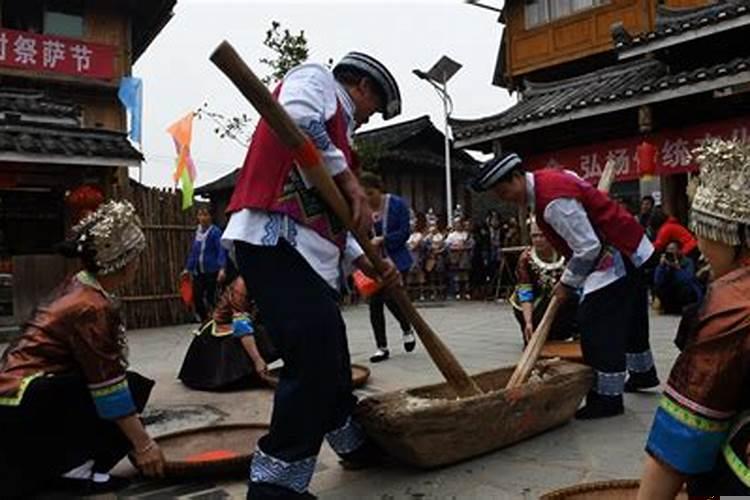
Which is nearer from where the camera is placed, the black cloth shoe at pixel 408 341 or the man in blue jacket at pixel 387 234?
the man in blue jacket at pixel 387 234

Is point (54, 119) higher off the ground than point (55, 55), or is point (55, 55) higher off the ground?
point (55, 55)

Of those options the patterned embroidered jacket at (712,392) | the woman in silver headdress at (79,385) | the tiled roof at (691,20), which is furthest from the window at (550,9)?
the patterned embroidered jacket at (712,392)

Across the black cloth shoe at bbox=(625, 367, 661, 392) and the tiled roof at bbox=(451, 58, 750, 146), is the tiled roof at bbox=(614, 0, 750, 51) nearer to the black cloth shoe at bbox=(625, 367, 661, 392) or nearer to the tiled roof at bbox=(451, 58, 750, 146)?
the tiled roof at bbox=(451, 58, 750, 146)

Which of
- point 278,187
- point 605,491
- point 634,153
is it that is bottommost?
point 605,491

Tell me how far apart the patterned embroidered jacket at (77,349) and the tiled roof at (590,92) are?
763 centimetres

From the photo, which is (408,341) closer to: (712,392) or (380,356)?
(380,356)

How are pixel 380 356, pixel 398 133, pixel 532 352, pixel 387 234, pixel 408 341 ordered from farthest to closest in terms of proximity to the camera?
pixel 398 133 < pixel 408 341 < pixel 380 356 < pixel 387 234 < pixel 532 352

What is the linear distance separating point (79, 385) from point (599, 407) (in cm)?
251

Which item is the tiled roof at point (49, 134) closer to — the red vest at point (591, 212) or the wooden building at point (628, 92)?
the wooden building at point (628, 92)

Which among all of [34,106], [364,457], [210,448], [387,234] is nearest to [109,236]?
[210,448]

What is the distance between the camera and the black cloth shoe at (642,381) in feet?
14.0

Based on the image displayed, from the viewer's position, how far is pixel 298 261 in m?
2.46

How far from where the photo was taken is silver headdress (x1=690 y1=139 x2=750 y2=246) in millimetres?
1425

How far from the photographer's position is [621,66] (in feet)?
39.8
